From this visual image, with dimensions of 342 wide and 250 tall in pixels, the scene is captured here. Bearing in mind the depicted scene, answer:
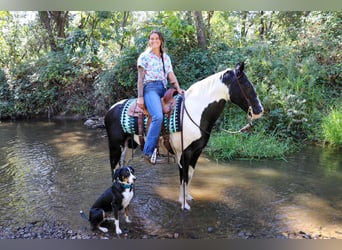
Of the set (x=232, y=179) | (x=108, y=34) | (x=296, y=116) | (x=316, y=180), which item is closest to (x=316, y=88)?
(x=296, y=116)

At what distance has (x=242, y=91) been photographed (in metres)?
2.47

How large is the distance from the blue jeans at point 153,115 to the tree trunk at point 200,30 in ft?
8.92

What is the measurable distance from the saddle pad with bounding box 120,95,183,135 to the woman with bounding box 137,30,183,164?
107mm

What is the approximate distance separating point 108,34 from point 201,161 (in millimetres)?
2561

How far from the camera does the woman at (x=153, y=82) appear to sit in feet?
8.45

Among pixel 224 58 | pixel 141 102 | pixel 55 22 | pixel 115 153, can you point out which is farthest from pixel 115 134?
pixel 55 22

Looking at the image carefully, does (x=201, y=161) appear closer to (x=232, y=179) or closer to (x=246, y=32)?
(x=232, y=179)

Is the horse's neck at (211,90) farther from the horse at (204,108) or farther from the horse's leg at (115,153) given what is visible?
the horse's leg at (115,153)

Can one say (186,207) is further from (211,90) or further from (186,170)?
(211,90)

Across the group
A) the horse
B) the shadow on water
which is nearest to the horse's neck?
the horse

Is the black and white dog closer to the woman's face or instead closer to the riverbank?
the riverbank

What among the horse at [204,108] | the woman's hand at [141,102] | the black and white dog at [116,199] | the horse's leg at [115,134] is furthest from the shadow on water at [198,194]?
the woman's hand at [141,102]

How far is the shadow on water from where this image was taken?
2.57m

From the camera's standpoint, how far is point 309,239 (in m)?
2.45
